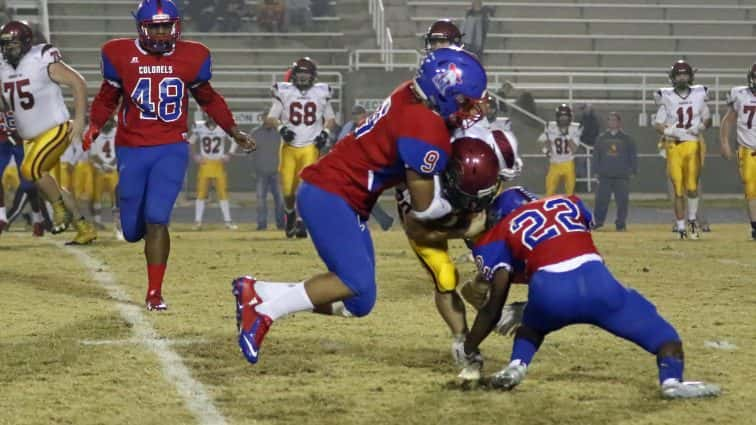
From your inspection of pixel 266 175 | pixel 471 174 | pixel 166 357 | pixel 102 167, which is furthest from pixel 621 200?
pixel 471 174

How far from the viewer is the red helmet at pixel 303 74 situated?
623 inches

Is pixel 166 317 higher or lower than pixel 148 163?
lower

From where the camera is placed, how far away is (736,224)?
20.0 m

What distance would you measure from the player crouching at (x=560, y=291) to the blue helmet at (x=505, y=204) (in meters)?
0.04

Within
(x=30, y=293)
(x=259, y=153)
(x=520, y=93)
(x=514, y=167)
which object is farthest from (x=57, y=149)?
(x=520, y=93)

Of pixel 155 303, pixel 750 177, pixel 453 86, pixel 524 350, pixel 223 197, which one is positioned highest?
pixel 453 86

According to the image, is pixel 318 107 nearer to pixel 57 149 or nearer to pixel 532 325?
pixel 57 149

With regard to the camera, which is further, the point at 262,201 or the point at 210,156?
the point at 210,156

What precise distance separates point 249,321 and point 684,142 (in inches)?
423

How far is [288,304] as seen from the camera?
20.8 feet

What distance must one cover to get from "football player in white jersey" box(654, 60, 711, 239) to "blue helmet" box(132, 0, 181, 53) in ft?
28.0

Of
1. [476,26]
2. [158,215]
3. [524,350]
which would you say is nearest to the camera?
[524,350]

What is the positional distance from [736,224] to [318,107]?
723 centimetres

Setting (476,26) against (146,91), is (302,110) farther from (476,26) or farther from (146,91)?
(476,26)
